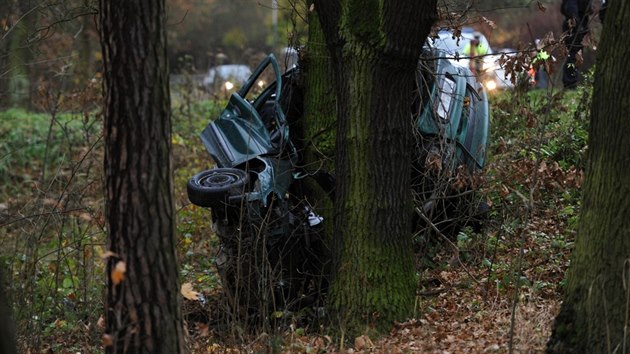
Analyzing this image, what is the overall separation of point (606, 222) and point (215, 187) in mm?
3524

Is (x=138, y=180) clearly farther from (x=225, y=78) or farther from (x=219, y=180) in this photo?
(x=225, y=78)

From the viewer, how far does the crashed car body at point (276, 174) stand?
7.34 metres

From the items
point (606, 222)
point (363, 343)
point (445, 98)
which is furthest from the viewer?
point (445, 98)

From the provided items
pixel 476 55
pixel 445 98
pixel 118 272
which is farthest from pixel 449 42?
pixel 118 272

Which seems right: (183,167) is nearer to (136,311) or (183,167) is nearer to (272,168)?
(272,168)

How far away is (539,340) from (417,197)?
9.93 feet

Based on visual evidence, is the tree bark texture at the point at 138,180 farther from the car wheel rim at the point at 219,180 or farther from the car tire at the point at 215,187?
the car wheel rim at the point at 219,180

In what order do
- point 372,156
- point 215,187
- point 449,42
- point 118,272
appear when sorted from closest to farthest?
point 118,272 → point 372,156 → point 215,187 → point 449,42

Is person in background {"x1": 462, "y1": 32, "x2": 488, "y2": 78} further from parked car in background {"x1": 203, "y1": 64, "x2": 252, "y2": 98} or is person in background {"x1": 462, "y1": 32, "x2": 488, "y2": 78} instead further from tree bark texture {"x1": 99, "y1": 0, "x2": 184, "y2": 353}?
parked car in background {"x1": 203, "y1": 64, "x2": 252, "y2": 98}

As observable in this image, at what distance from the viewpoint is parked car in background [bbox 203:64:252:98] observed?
64.0ft

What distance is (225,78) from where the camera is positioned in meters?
20.6

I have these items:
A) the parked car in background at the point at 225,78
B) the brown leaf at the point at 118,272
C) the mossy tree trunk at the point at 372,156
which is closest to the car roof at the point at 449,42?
the mossy tree trunk at the point at 372,156

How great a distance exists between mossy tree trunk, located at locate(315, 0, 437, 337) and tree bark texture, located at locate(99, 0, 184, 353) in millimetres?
2218

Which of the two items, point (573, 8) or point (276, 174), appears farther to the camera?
point (573, 8)
